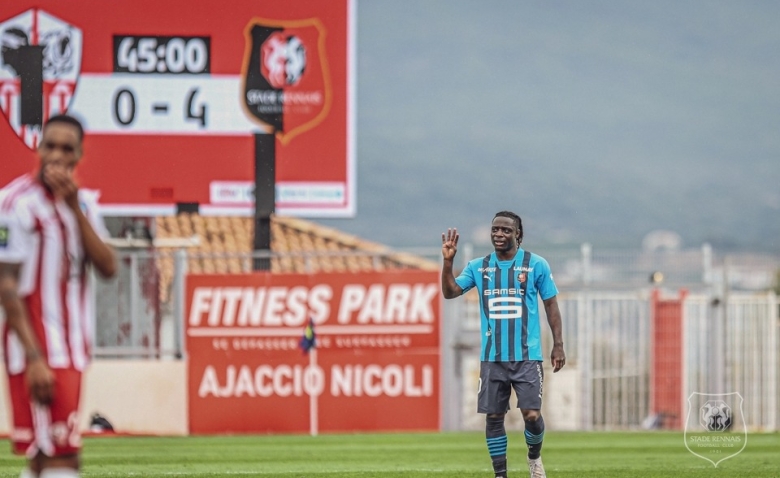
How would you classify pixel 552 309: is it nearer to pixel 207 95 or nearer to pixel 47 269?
pixel 47 269

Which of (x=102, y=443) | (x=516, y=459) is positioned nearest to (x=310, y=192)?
(x=102, y=443)

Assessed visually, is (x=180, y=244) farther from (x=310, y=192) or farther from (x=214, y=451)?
(x=214, y=451)

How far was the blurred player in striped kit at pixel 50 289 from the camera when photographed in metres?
5.90

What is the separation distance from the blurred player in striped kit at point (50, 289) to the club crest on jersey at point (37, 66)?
13.3 m

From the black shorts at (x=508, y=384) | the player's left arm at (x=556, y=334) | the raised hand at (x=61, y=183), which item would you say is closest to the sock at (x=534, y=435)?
the black shorts at (x=508, y=384)

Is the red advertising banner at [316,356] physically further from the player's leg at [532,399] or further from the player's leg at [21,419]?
the player's leg at [21,419]

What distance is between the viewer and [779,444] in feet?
51.9

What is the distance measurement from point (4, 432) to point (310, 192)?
5.09 m

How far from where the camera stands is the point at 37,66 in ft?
63.2

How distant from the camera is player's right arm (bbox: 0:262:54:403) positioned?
18.8 feet

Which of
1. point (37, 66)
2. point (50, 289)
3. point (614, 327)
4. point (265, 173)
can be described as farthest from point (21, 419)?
point (614, 327)

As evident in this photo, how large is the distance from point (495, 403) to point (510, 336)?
18.4 inches

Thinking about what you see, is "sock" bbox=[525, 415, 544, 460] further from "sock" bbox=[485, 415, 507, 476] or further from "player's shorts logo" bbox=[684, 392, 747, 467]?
"player's shorts logo" bbox=[684, 392, 747, 467]


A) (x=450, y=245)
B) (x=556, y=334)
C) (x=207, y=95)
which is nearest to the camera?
(x=450, y=245)
